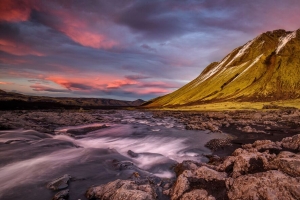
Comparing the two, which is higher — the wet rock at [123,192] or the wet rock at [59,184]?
the wet rock at [123,192]

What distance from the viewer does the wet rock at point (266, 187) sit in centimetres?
648

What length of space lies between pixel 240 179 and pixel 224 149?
10563 millimetres

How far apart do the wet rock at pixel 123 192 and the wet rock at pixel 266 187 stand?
3.28 meters

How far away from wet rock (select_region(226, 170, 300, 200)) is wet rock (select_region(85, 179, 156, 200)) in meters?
3.28

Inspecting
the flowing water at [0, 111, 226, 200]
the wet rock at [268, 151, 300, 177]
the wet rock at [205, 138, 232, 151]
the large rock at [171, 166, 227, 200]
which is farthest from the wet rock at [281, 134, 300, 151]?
the large rock at [171, 166, 227, 200]

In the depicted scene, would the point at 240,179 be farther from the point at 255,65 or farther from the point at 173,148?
the point at 255,65

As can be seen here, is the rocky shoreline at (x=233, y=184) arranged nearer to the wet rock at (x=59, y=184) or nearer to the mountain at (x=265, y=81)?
the wet rock at (x=59, y=184)

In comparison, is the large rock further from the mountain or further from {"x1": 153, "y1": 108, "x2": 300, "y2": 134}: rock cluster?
the mountain

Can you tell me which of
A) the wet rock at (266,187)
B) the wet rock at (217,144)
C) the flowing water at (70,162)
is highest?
the wet rock at (266,187)

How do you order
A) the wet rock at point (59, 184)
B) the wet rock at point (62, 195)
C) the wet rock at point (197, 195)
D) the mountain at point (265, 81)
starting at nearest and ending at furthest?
the wet rock at point (197, 195), the wet rock at point (62, 195), the wet rock at point (59, 184), the mountain at point (265, 81)

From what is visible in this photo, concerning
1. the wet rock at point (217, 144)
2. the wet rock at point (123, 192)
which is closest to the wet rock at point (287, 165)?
the wet rock at point (123, 192)

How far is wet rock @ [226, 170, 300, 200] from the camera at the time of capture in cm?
648

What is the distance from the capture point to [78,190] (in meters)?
9.64

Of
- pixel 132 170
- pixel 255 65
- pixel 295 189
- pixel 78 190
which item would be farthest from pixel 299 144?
pixel 255 65
